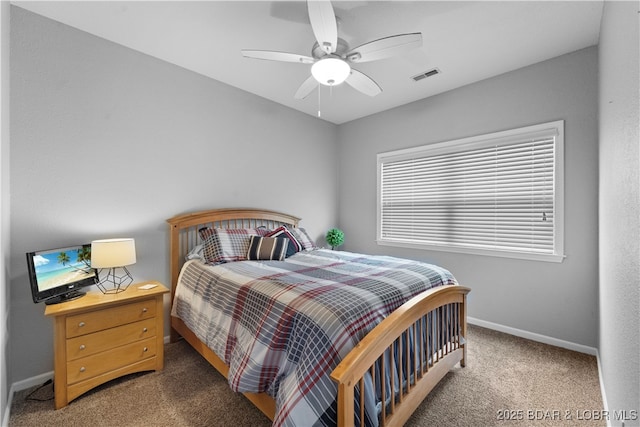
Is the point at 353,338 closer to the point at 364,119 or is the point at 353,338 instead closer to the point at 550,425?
the point at 550,425

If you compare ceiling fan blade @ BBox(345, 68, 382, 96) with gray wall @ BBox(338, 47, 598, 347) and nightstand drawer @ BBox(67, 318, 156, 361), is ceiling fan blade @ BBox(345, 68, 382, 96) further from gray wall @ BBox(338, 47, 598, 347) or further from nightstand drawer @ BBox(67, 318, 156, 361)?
nightstand drawer @ BBox(67, 318, 156, 361)

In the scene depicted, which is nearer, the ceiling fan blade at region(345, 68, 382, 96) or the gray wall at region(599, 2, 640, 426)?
the gray wall at region(599, 2, 640, 426)

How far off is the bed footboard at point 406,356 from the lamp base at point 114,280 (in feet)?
6.64

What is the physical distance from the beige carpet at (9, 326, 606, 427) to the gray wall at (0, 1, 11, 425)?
0.92 ft

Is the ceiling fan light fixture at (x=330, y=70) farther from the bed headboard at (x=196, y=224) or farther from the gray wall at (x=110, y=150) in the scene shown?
the bed headboard at (x=196, y=224)

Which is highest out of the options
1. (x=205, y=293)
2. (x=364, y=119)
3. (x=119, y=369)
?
(x=364, y=119)

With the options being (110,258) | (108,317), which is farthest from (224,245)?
(108,317)

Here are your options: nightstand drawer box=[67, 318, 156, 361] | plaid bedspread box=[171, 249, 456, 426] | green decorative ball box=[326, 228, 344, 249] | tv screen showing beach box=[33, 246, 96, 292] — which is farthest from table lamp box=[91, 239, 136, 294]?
green decorative ball box=[326, 228, 344, 249]

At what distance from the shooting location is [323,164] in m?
4.33

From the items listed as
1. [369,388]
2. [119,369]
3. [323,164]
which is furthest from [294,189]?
[369,388]

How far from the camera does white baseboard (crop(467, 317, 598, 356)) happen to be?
2.45 m

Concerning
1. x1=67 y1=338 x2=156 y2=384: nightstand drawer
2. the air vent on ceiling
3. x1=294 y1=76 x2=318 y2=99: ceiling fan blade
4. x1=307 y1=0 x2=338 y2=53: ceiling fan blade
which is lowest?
x1=67 y1=338 x2=156 y2=384: nightstand drawer

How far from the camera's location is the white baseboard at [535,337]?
2445 millimetres

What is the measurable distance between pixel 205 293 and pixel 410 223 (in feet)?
8.77
